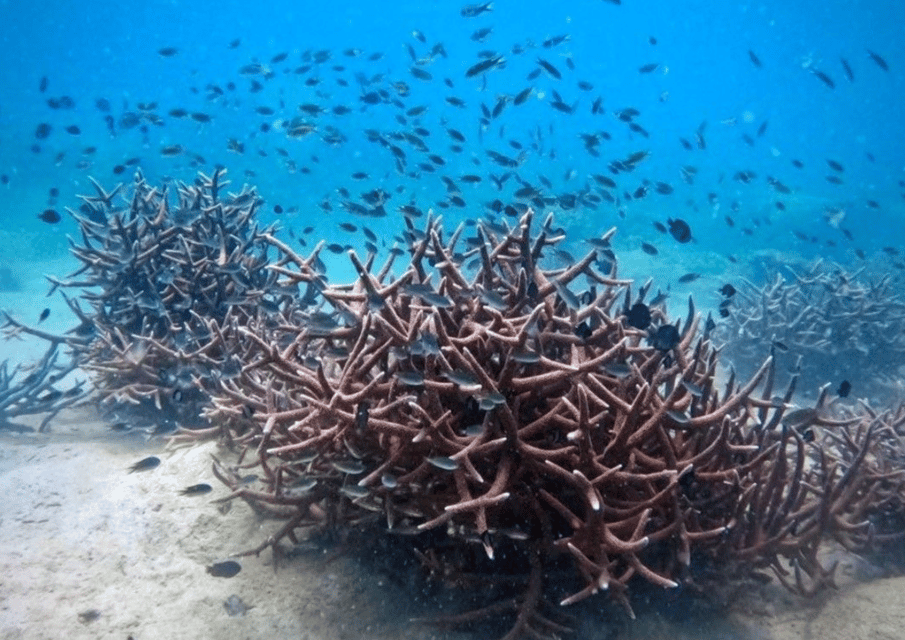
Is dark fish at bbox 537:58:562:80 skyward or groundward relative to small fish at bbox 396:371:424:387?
skyward

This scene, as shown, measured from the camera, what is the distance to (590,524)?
10.1 feet

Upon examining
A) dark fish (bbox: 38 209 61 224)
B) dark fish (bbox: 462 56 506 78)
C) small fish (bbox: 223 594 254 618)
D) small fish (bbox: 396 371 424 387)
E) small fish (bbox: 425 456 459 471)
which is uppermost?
dark fish (bbox: 462 56 506 78)

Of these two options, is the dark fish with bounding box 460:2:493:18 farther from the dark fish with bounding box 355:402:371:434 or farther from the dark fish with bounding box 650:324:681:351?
the dark fish with bounding box 355:402:371:434

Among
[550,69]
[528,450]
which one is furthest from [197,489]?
[550,69]

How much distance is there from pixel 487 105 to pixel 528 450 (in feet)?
60.2

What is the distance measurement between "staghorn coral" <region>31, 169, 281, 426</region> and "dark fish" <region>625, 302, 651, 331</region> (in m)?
3.32

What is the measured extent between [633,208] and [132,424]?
28.6 m

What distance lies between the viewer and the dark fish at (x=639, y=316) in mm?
4008

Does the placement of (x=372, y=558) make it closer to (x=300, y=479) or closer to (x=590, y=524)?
(x=300, y=479)

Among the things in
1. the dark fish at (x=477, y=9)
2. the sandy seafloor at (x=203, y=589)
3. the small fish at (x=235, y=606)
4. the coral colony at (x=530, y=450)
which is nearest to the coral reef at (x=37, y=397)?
the sandy seafloor at (x=203, y=589)

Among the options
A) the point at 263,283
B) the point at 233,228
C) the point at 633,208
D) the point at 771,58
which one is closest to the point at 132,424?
the point at 263,283

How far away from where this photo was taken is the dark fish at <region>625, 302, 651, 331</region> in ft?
13.1

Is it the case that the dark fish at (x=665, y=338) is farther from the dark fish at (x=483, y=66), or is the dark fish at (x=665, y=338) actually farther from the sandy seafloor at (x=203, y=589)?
the dark fish at (x=483, y=66)

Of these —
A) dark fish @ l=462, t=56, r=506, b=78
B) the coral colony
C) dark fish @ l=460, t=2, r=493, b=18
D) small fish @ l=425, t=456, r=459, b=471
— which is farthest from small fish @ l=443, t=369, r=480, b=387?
dark fish @ l=460, t=2, r=493, b=18
